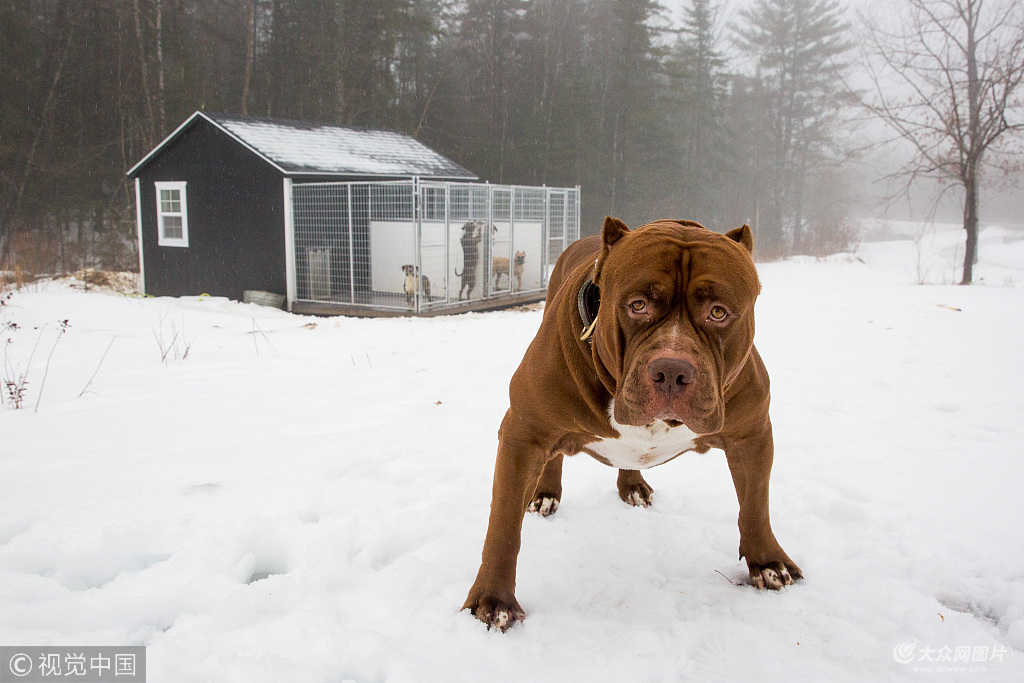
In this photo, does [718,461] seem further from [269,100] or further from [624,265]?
[269,100]

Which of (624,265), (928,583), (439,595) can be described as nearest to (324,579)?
(439,595)

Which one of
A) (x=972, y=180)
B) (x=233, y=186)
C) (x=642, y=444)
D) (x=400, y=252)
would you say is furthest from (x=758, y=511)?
(x=972, y=180)

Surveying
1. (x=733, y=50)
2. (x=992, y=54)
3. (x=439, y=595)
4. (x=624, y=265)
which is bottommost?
(x=439, y=595)

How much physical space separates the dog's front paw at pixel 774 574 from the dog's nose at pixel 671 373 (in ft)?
3.66

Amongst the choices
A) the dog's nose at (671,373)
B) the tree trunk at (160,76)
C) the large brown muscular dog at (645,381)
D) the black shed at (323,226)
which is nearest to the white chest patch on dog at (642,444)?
the large brown muscular dog at (645,381)

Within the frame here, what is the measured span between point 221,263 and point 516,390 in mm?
12591

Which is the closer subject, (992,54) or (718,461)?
(718,461)

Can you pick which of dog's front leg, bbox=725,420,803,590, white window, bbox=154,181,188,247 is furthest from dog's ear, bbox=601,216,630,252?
white window, bbox=154,181,188,247

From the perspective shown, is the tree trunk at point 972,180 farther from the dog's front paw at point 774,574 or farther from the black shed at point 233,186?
the dog's front paw at point 774,574

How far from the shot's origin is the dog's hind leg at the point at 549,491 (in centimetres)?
307

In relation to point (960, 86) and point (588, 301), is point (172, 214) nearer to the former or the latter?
point (588, 301)

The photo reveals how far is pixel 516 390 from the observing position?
2.37 metres

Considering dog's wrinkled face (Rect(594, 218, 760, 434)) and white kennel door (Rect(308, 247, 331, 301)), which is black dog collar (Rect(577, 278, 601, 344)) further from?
white kennel door (Rect(308, 247, 331, 301))

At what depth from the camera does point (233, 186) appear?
13.0m
